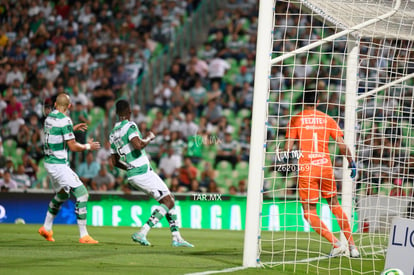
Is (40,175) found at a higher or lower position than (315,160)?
lower

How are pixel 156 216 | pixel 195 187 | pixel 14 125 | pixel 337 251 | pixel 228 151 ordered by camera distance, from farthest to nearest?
1. pixel 14 125
2. pixel 228 151
3. pixel 195 187
4. pixel 156 216
5. pixel 337 251

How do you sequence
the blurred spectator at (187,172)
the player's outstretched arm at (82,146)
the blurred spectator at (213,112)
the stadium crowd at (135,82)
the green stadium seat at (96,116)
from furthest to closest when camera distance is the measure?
the green stadium seat at (96,116) < the blurred spectator at (213,112) < the stadium crowd at (135,82) < the blurred spectator at (187,172) < the player's outstretched arm at (82,146)

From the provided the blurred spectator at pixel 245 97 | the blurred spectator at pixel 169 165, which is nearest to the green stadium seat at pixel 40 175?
the blurred spectator at pixel 169 165

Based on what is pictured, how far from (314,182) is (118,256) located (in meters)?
3.04

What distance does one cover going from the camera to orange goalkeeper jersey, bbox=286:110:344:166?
11797 mm

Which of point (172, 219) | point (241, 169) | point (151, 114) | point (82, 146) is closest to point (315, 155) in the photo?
point (172, 219)

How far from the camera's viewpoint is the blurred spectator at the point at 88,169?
2043cm

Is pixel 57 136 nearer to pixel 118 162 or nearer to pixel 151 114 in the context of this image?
pixel 118 162

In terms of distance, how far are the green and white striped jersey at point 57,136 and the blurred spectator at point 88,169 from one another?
759cm

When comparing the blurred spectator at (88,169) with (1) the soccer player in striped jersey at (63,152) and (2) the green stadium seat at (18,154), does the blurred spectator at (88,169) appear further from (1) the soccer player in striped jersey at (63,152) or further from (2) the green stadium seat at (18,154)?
(1) the soccer player in striped jersey at (63,152)

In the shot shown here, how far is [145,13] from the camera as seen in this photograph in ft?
92.4

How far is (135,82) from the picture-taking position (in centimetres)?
2558

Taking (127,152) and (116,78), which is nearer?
(127,152)

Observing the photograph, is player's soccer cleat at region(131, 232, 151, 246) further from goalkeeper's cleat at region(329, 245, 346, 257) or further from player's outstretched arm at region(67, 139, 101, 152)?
goalkeeper's cleat at region(329, 245, 346, 257)
